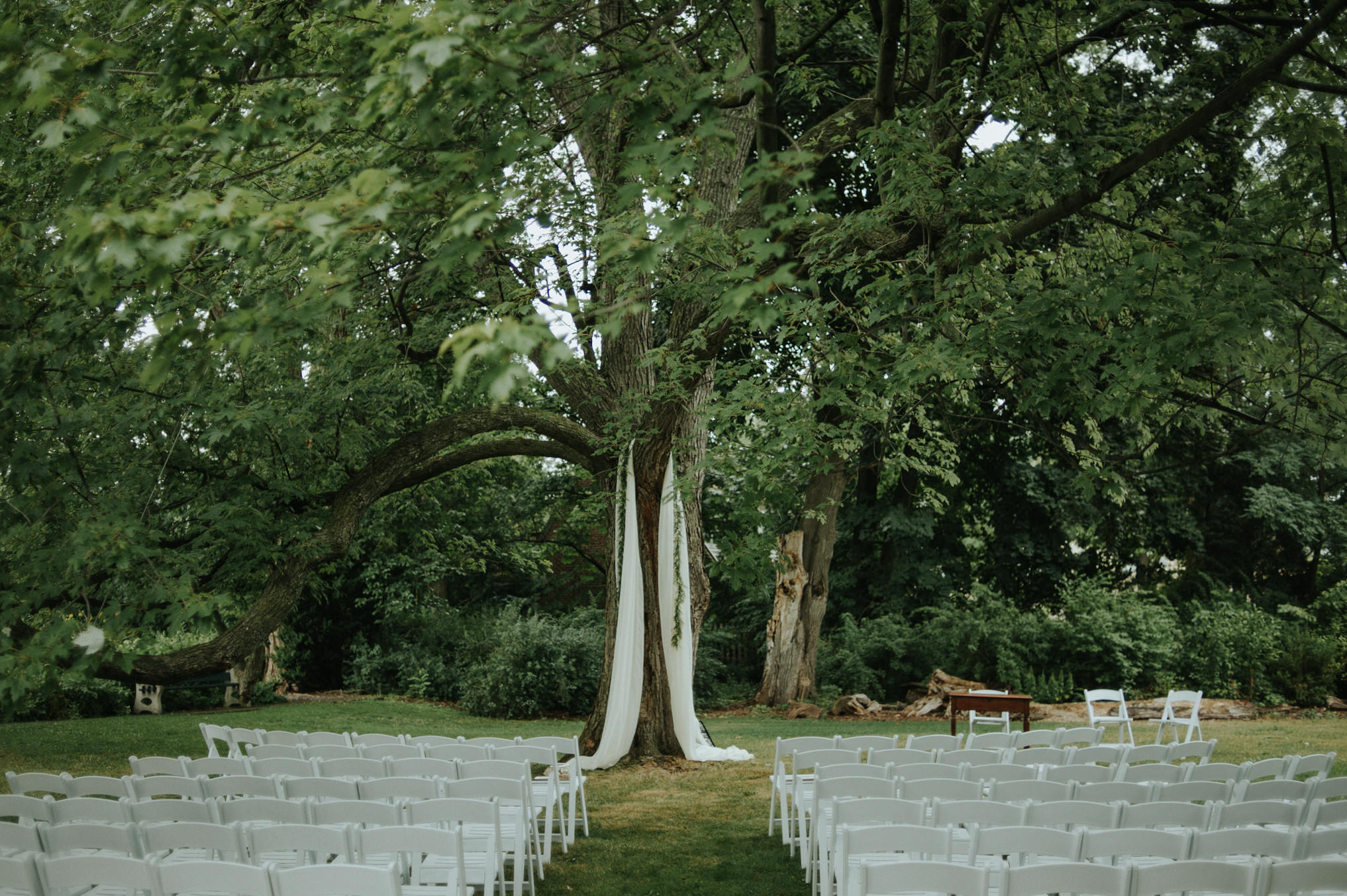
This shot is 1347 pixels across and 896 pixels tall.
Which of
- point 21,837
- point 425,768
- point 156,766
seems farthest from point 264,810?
point 156,766

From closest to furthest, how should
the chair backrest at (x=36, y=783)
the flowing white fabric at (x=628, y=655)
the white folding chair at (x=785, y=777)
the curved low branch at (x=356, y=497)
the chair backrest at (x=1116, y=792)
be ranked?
the chair backrest at (x=1116, y=792) < the chair backrest at (x=36, y=783) < the white folding chair at (x=785, y=777) < the curved low branch at (x=356, y=497) < the flowing white fabric at (x=628, y=655)

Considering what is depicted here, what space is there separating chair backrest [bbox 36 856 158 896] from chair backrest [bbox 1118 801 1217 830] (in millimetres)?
3991

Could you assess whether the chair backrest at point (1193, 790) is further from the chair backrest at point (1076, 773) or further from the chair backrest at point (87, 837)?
the chair backrest at point (87, 837)

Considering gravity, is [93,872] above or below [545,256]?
below

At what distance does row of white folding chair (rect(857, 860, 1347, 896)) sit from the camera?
134 inches

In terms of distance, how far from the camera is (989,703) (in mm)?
10820

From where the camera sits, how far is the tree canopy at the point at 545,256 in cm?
350

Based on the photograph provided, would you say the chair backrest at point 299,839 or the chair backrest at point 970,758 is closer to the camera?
the chair backrest at point 299,839


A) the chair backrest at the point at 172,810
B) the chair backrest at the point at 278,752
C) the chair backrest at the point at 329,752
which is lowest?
the chair backrest at the point at 329,752

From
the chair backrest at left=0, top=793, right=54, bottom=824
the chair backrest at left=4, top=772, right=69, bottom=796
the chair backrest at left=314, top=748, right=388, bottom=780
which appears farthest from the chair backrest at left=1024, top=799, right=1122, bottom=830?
the chair backrest at left=4, top=772, right=69, bottom=796

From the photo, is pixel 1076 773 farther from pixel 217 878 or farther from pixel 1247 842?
pixel 217 878

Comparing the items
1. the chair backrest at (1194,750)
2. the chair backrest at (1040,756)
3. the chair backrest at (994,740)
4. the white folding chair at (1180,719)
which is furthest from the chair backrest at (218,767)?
the white folding chair at (1180,719)

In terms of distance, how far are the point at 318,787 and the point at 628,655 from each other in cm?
518

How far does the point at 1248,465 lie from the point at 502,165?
18.8 m
